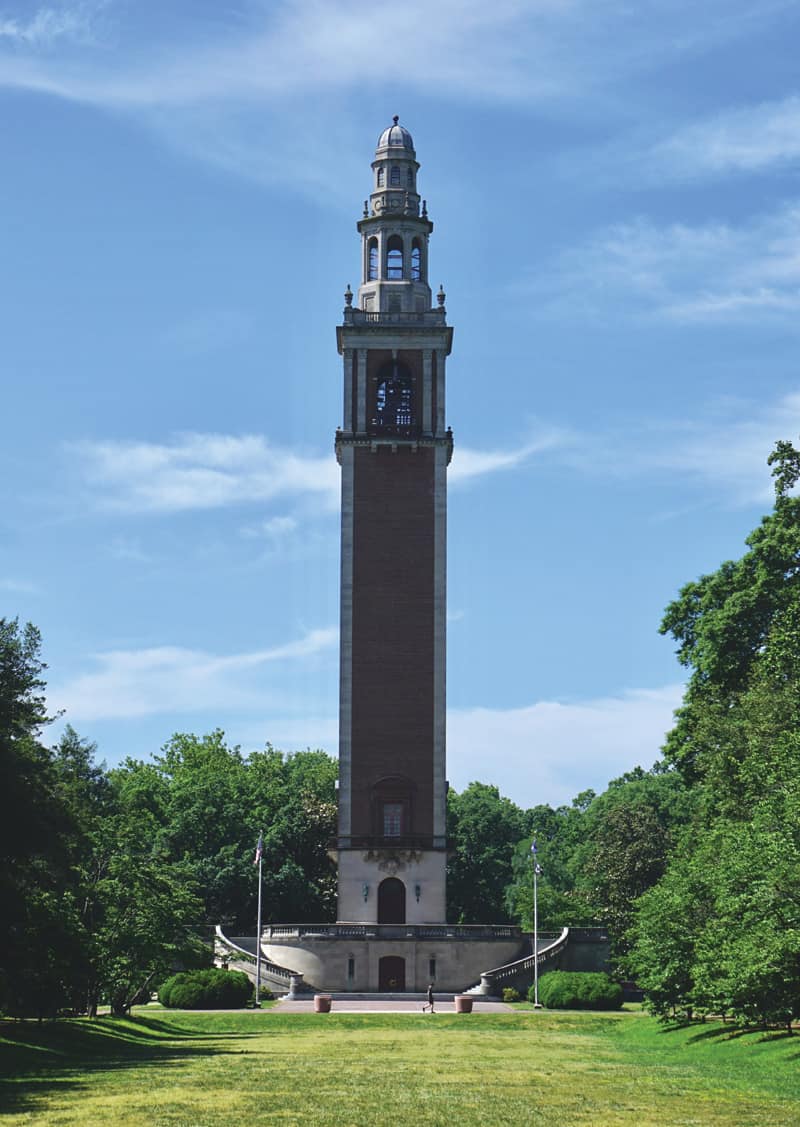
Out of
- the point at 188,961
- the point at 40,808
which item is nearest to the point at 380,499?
the point at 188,961

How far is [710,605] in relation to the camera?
222ft

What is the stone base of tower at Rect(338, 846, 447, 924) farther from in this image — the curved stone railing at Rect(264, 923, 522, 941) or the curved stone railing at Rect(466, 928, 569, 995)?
the curved stone railing at Rect(466, 928, 569, 995)

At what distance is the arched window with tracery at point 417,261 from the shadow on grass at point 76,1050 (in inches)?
1973

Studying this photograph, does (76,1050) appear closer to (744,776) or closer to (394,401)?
(744,776)

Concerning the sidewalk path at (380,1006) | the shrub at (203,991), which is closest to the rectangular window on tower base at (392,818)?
the sidewalk path at (380,1006)

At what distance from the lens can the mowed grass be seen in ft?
80.9

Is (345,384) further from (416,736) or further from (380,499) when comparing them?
(416,736)

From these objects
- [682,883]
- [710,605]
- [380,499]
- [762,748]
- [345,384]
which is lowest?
[682,883]

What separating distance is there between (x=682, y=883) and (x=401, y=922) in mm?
34056

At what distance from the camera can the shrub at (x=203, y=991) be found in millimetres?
63750

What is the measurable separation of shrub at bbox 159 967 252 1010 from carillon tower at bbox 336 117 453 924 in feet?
44.6

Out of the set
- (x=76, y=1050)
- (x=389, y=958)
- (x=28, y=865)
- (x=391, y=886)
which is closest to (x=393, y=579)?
(x=391, y=886)

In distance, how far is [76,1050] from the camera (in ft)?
124

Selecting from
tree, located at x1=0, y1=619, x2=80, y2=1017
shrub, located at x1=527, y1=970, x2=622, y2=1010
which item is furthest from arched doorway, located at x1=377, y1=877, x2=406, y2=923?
tree, located at x1=0, y1=619, x2=80, y2=1017
